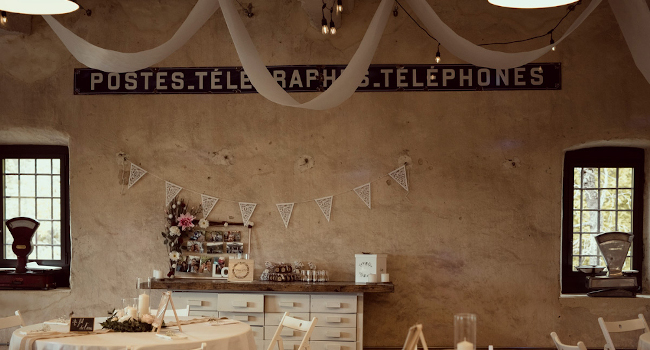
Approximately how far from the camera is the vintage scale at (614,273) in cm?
662

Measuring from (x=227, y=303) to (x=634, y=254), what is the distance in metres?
4.62

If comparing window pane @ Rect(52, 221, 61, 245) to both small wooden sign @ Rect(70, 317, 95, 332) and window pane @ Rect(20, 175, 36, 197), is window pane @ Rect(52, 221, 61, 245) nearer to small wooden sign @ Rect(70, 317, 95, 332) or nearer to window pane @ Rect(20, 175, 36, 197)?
window pane @ Rect(20, 175, 36, 197)

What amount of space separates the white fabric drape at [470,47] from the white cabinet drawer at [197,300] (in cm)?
354

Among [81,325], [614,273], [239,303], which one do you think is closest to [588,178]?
[614,273]

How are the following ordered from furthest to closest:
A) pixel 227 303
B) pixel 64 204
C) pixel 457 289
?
pixel 64 204 → pixel 457 289 → pixel 227 303

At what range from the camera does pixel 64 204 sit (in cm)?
726

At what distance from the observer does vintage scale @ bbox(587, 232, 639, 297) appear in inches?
261

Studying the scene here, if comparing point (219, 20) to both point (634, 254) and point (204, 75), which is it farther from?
point (634, 254)

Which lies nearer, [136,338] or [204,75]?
[136,338]

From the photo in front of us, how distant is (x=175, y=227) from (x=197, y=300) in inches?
34.0

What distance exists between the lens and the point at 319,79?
6.89m

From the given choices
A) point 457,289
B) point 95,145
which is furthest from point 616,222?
point 95,145

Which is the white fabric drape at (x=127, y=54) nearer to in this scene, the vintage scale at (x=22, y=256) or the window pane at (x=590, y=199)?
the vintage scale at (x=22, y=256)

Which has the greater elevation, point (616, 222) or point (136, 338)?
point (616, 222)
